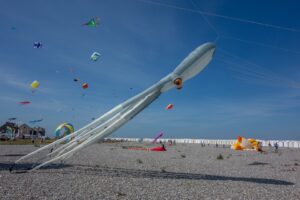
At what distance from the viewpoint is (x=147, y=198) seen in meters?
9.73

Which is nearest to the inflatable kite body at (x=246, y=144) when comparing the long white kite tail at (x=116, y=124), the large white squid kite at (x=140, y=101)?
the large white squid kite at (x=140, y=101)

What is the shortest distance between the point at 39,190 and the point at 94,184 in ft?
7.76

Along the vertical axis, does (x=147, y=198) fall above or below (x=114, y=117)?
below

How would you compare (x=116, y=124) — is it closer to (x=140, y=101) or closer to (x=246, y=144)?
(x=140, y=101)

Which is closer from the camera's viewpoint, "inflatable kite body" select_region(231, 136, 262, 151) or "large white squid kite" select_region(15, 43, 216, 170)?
"large white squid kite" select_region(15, 43, 216, 170)

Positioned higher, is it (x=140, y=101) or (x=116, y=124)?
(x=140, y=101)

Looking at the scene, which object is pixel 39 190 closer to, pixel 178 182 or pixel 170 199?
pixel 170 199

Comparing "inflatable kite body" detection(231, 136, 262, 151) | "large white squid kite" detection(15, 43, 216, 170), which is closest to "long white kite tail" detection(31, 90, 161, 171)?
"large white squid kite" detection(15, 43, 216, 170)

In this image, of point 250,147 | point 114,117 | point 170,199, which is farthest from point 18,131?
point 170,199

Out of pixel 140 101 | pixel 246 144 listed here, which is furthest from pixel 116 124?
pixel 246 144

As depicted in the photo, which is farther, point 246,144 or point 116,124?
point 246,144

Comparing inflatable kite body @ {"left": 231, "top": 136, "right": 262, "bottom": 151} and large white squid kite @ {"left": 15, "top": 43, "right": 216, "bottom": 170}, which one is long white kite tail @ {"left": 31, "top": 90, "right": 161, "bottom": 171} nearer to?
large white squid kite @ {"left": 15, "top": 43, "right": 216, "bottom": 170}

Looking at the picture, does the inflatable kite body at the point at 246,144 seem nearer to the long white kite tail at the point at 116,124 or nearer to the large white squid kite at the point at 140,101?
the large white squid kite at the point at 140,101

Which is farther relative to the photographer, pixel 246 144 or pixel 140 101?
pixel 246 144
